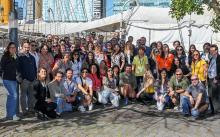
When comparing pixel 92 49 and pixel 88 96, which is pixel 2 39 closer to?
pixel 92 49

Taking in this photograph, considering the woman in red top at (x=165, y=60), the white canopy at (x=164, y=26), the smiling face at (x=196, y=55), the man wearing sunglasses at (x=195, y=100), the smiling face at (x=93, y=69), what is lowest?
the man wearing sunglasses at (x=195, y=100)

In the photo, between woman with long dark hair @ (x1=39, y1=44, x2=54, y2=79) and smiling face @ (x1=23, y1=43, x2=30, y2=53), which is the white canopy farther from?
smiling face @ (x1=23, y1=43, x2=30, y2=53)

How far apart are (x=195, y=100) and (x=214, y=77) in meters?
1.19

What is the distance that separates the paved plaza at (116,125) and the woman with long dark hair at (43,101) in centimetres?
22

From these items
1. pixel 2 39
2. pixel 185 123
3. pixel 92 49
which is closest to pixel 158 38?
pixel 2 39

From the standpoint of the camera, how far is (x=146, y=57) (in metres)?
15.5

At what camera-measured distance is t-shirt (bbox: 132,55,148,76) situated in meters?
15.3

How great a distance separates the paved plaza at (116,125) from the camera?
34.9 ft

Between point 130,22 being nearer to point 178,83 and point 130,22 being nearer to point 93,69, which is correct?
point 93,69

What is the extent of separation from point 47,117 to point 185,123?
3.02 m

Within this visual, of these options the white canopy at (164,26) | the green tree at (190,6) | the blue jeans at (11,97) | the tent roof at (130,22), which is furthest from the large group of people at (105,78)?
the tent roof at (130,22)

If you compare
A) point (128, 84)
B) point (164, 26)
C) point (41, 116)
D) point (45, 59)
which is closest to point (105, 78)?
point (128, 84)

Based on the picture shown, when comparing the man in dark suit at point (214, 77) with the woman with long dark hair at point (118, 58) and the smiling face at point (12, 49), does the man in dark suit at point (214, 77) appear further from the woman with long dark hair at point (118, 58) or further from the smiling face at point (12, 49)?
the smiling face at point (12, 49)

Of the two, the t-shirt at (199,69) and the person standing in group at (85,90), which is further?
the t-shirt at (199,69)
